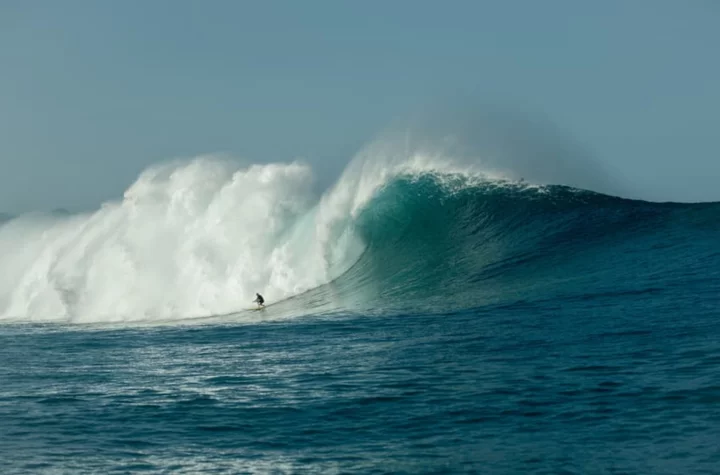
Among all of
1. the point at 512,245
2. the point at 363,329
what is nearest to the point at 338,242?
the point at 512,245

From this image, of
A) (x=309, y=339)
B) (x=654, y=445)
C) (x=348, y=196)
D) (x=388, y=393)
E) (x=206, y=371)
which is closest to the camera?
(x=654, y=445)

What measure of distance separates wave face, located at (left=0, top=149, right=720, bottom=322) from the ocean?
0.08m

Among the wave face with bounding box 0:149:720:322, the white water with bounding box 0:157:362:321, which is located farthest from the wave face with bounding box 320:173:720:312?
the white water with bounding box 0:157:362:321

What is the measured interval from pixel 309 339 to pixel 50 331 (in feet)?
26.7

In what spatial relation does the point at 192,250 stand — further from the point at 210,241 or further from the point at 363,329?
→ the point at 363,329

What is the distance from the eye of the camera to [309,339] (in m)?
15.1

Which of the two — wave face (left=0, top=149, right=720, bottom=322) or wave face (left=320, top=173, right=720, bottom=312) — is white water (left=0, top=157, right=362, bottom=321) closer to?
wave face (left=0, top=149, right=720, bottom=322)

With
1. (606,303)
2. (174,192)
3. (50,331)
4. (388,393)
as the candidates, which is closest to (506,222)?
(606,303)

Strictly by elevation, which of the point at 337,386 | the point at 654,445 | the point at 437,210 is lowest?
the point at 654,445

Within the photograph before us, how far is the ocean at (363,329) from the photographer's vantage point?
895 cm

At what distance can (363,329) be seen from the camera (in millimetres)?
15688

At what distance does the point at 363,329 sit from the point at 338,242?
8.69 m

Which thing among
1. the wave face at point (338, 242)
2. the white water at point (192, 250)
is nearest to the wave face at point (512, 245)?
the wave face at point (338, 242)

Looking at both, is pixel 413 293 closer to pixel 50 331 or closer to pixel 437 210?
pixel 437 210
